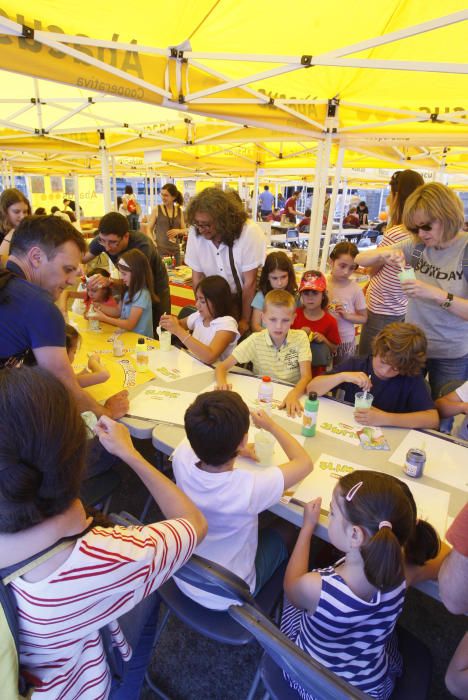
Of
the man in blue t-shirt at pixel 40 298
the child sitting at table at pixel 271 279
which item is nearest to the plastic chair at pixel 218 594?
the man in blue t-shirt at pixel 40 298

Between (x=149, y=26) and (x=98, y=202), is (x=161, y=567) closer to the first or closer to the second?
(x=149, y=26)

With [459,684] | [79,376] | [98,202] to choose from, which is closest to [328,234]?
[79,376]

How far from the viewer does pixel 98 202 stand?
17.2 meters

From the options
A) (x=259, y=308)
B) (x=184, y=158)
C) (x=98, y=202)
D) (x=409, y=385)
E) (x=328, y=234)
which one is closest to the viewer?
(x=409, y=385)

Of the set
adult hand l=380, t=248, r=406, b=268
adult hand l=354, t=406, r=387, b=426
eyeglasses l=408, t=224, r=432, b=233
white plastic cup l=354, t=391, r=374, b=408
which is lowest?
adult hand l=354, t=406, r=387, b=426

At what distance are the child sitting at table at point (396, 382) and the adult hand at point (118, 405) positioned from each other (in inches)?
41.4

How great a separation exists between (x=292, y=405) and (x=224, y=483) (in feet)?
2.92

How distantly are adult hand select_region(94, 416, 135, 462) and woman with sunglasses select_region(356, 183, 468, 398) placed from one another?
1.78 meters

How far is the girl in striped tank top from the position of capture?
1.20 m

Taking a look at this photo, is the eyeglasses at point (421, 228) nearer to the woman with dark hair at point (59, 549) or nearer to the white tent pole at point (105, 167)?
the woman with dark hair at point (59, 549)

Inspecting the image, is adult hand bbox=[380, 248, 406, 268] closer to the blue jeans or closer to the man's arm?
the blue jeans

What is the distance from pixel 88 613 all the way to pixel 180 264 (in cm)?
635

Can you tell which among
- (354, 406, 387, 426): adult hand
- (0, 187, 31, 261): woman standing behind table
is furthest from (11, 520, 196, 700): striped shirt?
(0, 187, 31, 261): woman standing behind table

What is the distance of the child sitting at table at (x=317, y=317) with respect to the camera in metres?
3.11
